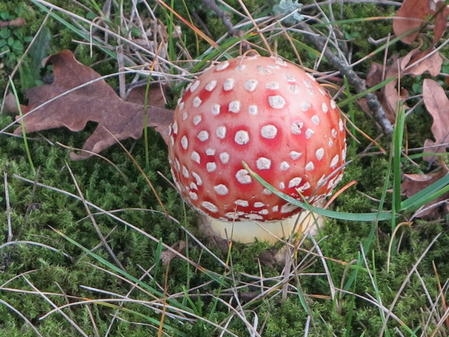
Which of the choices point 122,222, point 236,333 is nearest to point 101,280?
point 122,222

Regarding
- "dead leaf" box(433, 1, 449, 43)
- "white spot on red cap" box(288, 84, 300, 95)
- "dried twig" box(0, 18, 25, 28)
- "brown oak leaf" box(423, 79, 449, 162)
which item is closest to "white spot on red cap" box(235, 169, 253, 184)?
"white spot on red cap" box(288, 84, 300, 95)

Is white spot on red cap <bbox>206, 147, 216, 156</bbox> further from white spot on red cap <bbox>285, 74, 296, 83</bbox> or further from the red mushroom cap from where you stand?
white spot on red cap <bbox>285, 74, 296, 83</bbox>

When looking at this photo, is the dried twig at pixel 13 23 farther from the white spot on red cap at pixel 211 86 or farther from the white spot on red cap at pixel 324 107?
the white spot on red cap at pixel 324 107

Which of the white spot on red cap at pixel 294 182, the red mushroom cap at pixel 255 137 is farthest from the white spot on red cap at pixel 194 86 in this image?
the white spot on red cap at pixel 294 182

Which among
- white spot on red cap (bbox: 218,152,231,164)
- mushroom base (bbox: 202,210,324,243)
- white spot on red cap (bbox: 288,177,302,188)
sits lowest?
mushroom base (bbox: 202,210,324,243)

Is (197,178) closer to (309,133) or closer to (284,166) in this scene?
(284,166)

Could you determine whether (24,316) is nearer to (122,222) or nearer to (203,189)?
(122,222)

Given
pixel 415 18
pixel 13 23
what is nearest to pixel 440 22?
pixel 415 18
